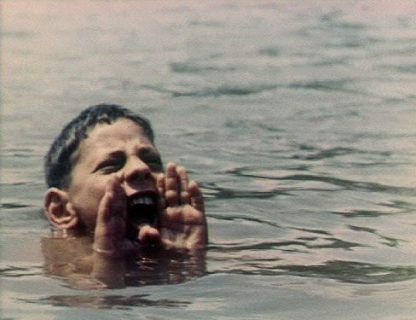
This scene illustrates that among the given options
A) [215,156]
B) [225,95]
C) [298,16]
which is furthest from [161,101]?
[298,16]

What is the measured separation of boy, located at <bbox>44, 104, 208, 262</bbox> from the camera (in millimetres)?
4746

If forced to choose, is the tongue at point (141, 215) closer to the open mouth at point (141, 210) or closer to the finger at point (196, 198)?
the open mouth at point (141, 210)

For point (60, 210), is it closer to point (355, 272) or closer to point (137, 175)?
point (137, 175)

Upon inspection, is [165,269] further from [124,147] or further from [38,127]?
[38,127]

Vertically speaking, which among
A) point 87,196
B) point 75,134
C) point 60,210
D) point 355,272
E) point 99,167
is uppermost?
point 75,134

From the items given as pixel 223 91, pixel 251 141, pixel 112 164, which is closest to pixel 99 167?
pixel 112 164

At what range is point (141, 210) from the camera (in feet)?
16.1

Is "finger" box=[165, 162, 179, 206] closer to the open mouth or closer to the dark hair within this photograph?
the open mouth

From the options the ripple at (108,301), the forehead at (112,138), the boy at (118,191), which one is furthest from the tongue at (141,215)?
the ripple at (108,301)

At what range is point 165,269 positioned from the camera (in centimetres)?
462

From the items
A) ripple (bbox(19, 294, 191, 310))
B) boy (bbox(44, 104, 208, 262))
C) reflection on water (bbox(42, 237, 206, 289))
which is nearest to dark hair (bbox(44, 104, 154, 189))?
boy (bbox(44, 104, 208, 262))

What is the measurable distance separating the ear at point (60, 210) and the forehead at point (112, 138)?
0.20 m

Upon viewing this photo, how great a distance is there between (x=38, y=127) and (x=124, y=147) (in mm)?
3312

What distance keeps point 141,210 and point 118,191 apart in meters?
0.26
